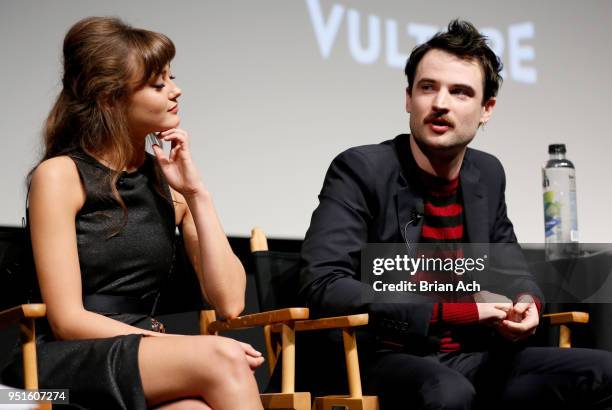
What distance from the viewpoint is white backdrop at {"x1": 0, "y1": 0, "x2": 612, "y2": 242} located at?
2984 millimetres

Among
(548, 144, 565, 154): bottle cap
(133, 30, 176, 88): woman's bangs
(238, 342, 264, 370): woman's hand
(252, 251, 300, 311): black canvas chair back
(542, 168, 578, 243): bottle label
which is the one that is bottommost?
(238, 342, 264, 370): woman's hand

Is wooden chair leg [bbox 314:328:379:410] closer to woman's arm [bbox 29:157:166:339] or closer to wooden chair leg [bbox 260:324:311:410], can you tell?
wooden chair leg [bbox 260:324:311:410]

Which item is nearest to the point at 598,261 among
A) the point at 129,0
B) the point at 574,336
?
the point at 574,336

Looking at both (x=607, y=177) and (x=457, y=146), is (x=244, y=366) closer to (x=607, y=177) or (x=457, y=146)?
(x=457, y=146)

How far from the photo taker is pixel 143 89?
2.24m

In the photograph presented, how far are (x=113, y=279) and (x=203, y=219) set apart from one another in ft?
0.85

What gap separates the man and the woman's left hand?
368 millimetres

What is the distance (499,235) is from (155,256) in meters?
1.07

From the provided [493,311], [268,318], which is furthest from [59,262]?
[493,311]

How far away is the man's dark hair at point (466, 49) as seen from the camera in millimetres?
2650

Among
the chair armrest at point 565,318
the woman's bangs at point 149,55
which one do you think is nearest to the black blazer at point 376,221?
the chair armrest at point 565,318

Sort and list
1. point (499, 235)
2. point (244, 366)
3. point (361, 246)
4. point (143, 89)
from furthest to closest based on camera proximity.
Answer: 1. point (499, 235)
2. point (361, 246)
3. point (143, 89)
4. point (244, 366)

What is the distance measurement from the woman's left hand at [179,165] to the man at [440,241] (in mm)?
368

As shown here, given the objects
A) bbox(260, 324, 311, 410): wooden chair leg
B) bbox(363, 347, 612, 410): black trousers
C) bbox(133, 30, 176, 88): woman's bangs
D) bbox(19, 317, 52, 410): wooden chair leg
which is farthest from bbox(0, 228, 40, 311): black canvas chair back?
bbox(363, 347, 612, 410): black trousers
